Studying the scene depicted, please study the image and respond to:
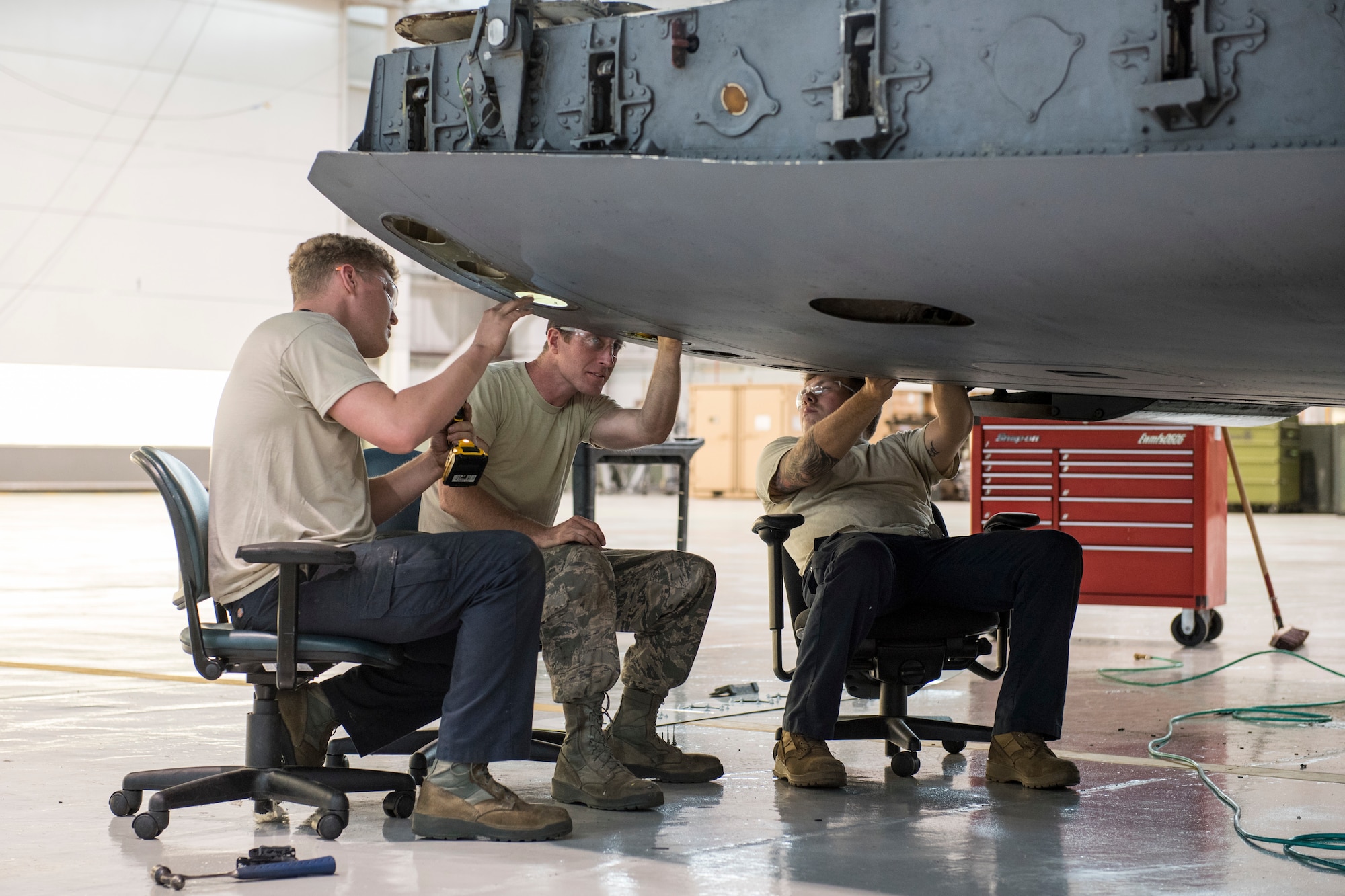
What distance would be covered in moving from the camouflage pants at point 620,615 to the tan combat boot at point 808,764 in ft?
1.00

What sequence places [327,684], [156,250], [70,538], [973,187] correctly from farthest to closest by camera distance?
1. [156,250]
2. [70,538]
3. [327,684]
4. [973,187]

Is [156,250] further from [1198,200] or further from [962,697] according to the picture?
[1198,200]

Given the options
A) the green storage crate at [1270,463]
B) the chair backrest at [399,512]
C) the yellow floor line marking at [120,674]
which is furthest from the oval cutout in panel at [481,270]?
the green storage crate at [1270,463]

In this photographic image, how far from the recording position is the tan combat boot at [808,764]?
3.09 meters

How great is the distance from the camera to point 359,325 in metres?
2.79

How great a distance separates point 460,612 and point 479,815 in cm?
40

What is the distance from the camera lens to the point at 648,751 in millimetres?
3242

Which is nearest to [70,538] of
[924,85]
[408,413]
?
[408,413]

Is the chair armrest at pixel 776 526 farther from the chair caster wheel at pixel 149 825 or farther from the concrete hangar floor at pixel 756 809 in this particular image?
the chair caster wheel at pixel 149 825

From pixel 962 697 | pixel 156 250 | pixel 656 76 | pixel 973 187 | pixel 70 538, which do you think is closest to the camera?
pixel 973 187

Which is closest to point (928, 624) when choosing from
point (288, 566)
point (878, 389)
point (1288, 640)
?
point (878, 389)

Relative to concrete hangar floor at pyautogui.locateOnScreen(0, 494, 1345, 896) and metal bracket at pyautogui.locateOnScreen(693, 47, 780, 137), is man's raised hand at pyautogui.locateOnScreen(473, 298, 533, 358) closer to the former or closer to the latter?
metal bracket at pyautogui.locateOnScreen(693, 47, 780, 137)

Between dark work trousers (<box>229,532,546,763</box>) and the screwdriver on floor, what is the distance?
0.33 meters

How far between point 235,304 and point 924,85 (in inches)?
808
